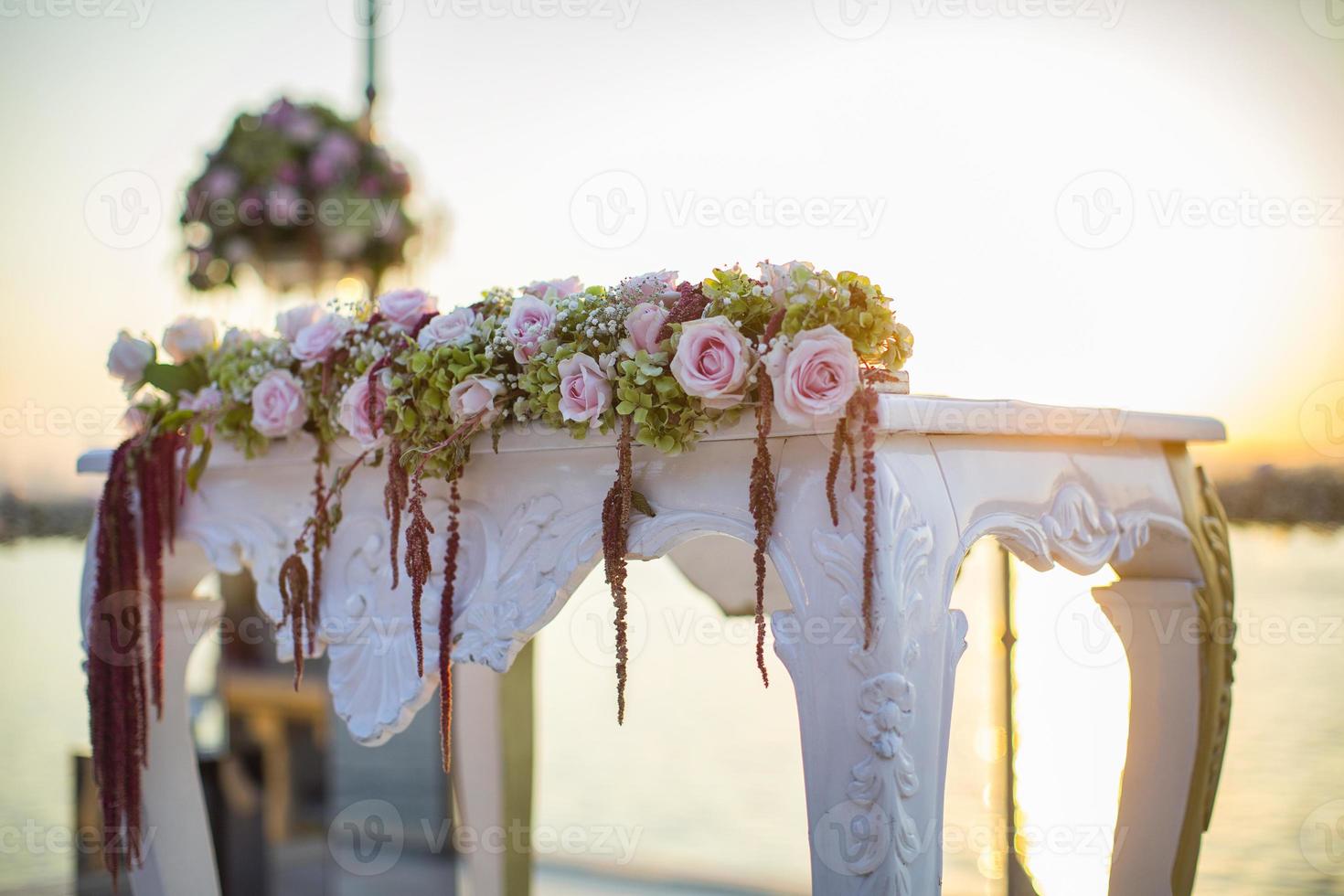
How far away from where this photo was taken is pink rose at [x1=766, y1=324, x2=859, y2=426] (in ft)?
4.23

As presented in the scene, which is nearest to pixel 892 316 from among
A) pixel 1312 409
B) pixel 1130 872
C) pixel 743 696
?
pixel 1130 872

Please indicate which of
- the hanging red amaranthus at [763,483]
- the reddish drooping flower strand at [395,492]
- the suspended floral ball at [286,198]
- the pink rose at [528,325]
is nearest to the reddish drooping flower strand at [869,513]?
the hanging red amaranthus at [763,483]

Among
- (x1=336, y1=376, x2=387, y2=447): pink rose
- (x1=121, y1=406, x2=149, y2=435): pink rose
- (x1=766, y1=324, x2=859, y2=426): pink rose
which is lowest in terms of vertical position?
(x1=121, y1=406, x2=149, y2=435): pink rose

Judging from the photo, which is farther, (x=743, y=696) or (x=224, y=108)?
(x=743, y=696)

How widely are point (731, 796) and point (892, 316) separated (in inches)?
121

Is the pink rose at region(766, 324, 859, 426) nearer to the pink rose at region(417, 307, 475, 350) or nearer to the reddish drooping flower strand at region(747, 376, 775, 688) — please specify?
the reddish drooping flower strand at region(747, 376, 775, 688)

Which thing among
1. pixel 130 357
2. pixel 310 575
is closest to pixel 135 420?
pixel 130 357

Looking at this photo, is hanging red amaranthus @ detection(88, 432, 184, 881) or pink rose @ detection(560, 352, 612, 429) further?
hanging red amaranthus @ detection(88, 432, 184, 881)

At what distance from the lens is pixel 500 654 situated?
Answer: 1.66m

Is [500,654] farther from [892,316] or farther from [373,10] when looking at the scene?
[373,10]

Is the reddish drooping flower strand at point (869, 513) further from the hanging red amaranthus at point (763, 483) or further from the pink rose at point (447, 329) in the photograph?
the pink rose at point (447, 329)

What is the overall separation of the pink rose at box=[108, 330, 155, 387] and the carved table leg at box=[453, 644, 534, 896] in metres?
0.98

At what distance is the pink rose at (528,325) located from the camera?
156cm

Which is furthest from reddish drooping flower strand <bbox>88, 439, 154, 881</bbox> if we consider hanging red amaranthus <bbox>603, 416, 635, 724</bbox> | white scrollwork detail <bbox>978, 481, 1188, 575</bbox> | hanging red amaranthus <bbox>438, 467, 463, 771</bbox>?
white scrollwork detail <bbox>978, 481, 1188, 575</bbox>
